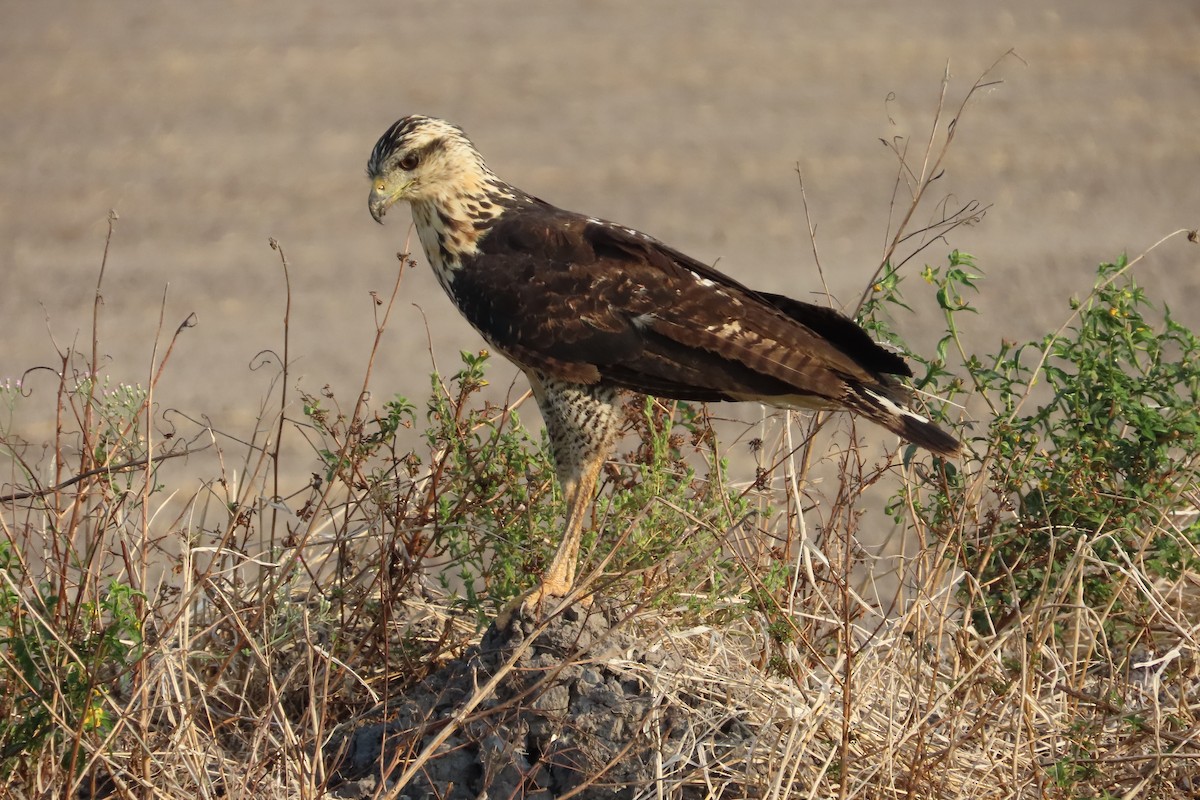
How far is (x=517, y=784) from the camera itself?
11.9ft

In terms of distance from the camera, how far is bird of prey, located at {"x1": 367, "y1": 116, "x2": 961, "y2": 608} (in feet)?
13.6

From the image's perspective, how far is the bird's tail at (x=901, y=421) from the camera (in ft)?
12.7

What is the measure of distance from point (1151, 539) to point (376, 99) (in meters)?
10.7

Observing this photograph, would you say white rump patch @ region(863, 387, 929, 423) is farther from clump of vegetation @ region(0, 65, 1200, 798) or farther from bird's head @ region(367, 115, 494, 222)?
bird's head @ region(367, 115, 494, 222)

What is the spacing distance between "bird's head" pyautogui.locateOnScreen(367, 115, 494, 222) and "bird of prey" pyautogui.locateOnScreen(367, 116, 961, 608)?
0.01 metres

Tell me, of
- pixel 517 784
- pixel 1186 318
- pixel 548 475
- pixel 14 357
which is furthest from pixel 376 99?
pixel 517 784

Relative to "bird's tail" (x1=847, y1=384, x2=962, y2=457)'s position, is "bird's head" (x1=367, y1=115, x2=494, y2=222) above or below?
above

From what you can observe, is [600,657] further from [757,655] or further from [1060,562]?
[1060,562]

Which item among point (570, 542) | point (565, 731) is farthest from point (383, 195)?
point (565, 731)

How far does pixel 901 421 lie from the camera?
13.1 feet

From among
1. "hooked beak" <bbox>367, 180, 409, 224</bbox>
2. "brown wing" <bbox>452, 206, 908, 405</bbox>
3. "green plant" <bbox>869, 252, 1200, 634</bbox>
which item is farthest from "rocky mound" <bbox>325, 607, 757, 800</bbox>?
"hooked beak" <bbox>367, 180, 409, 224</bbox>

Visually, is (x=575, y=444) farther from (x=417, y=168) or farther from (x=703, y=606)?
(x=417, y=168)

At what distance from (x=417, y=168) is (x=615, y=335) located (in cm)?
86

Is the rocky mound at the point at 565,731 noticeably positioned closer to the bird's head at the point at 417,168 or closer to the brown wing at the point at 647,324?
the brown wing at the point at 647,324
